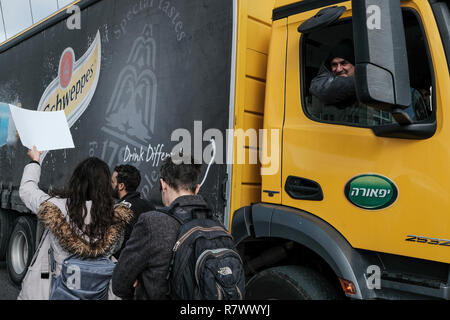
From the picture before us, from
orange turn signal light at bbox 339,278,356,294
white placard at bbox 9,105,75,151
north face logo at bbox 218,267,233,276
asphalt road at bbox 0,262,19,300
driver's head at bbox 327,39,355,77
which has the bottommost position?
asphalt road at bbox 0,262,19,300

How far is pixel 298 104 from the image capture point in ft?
10.7

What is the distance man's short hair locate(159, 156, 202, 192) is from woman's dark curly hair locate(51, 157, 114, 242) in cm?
43

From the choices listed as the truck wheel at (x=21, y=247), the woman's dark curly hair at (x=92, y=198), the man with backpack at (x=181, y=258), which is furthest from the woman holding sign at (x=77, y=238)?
the truck wheel at (x=21, y=247)

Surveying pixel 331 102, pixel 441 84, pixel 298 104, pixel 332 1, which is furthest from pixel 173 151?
pixel 441 84

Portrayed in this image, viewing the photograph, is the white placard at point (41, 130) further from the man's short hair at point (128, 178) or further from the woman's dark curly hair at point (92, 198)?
the man's short hair at point (128, 178)

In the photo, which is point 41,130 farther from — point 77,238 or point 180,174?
point 180,174

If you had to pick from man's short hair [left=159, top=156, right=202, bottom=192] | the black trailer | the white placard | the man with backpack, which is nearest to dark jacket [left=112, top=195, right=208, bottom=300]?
the man with backpack

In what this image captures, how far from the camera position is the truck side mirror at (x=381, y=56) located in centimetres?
240

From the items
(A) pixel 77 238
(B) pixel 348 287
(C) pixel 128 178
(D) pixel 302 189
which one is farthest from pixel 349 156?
(C) pixel 128 178

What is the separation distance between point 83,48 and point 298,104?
3.17 metres

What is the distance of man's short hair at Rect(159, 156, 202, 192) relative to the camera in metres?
2.45

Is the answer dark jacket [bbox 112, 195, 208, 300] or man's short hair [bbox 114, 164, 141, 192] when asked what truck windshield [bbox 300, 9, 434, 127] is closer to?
dark jacket [bbox 112, 195, 208, 300]
